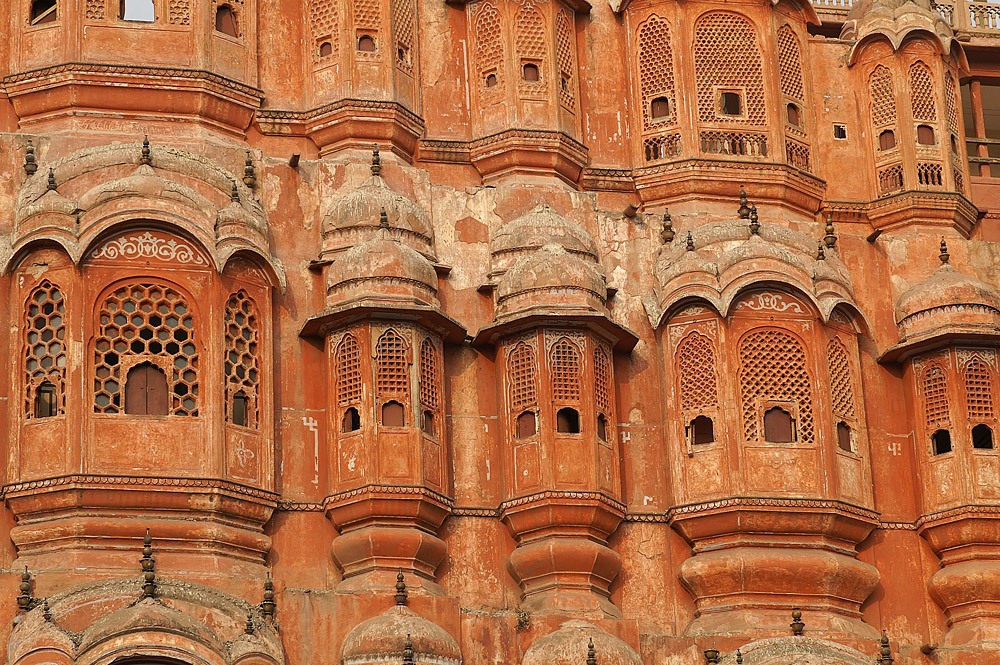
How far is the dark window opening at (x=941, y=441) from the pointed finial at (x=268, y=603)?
21.3 ft

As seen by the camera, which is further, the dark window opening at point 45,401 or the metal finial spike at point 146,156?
the metal finial spike at point 146,156

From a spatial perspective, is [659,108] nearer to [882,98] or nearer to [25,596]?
[882,98]

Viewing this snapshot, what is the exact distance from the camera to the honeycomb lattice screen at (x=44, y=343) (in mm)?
18922

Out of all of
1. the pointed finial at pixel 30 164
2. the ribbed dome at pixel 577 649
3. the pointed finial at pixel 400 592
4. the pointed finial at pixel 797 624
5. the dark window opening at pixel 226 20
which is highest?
the dark window opening at pixel 226 20

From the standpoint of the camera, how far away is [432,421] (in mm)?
19812

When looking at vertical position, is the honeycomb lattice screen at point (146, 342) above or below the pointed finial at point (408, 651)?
above

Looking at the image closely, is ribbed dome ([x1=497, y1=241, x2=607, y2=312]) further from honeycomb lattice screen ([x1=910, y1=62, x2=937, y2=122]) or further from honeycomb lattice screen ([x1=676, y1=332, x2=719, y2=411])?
honeycomb lattice screen ([x1=910, y1=62, x2=937, y2=122])

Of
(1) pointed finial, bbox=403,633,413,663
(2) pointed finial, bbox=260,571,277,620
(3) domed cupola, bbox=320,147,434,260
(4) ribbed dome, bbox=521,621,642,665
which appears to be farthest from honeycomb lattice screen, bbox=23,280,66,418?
(4) ribbed dome, bbox=521,621,642,665

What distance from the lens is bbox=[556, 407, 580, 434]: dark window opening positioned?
65.4 ft

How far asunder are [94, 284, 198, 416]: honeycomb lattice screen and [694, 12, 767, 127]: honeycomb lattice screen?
568 centimetres

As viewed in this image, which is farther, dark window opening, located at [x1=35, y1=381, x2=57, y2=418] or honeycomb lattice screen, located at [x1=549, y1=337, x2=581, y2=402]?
honeycomb lattice screen, located at [x1=549, y1=337, x2=581, y2=402]

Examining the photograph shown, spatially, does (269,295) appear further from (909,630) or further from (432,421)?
(909,630)

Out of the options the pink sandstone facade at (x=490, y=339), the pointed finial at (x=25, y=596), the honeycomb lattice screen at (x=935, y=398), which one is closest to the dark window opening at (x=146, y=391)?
the pink sandstone facade at (x=490, y=339)

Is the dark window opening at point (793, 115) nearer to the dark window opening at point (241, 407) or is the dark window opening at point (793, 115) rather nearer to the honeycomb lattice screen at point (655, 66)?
the honeycomb lattice screen at point (655, 66)
